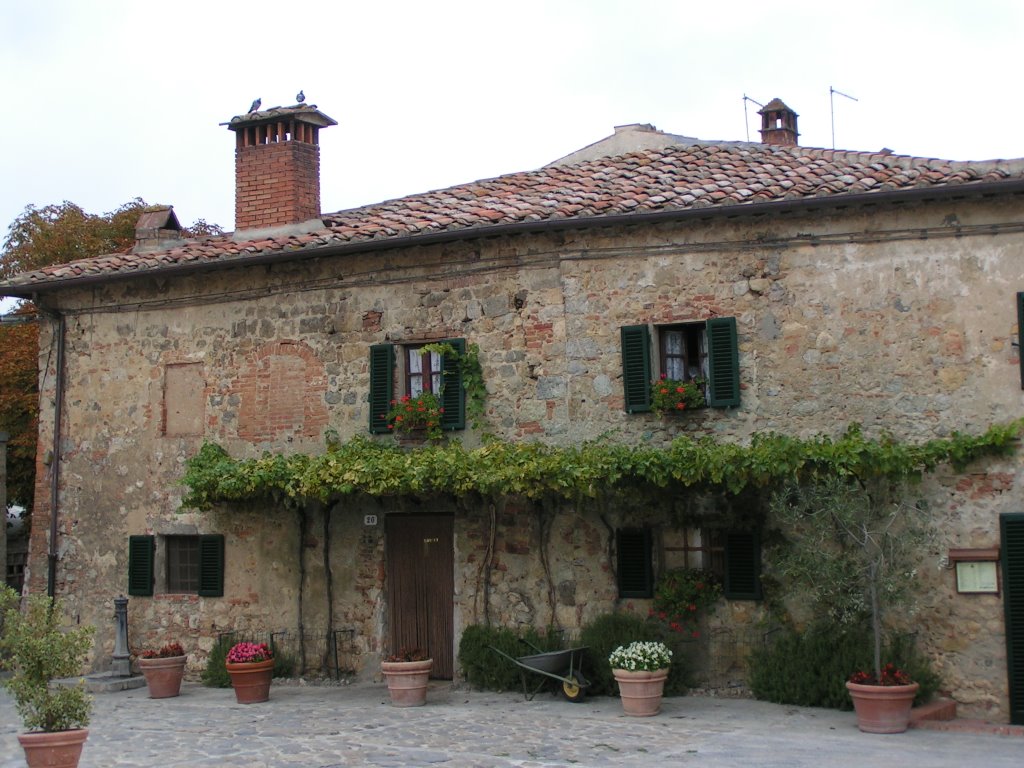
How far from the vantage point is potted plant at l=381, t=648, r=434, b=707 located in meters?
14.2

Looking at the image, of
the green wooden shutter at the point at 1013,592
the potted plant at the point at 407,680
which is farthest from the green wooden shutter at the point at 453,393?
the green wooden shutter at the point at 1013,592

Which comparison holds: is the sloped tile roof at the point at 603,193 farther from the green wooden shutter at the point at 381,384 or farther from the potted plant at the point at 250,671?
the potted plant at the point at 250,671

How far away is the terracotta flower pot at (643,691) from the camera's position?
43.1 ft

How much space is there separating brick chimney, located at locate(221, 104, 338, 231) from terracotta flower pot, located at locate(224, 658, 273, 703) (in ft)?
21.3

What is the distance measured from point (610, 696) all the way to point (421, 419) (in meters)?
4.02

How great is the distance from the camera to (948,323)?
525 inches

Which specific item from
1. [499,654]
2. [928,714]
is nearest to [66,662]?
[499,654]

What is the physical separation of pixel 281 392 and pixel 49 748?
7077mm

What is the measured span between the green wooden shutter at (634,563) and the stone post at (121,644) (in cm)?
679

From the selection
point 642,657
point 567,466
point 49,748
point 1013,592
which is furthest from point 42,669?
point 1013,592

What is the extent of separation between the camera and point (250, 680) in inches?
582

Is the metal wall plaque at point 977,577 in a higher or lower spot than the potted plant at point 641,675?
higher

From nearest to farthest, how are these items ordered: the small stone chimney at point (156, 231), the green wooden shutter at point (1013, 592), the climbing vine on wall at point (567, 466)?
the green wooden shutter at point (1013, 592)
the climbing vine on wall at point (567, 466)
the small stone chimney at point (156, 231)

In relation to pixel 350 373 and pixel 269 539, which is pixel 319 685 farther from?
pixel 350 373
